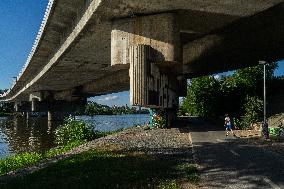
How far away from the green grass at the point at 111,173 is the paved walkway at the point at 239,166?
102cm

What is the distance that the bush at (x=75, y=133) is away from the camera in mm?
31688

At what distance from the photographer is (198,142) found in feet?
77.5

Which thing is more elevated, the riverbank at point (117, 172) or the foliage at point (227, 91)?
the foliage at point (227, 91)

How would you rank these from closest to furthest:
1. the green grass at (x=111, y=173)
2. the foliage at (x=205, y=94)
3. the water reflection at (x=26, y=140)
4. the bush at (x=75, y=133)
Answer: the green grass at (x=111, y=173) < the bush at (x=75, y=133) < the water reflection at (x=26, y=140) < the foliage at (x=205, y=94)

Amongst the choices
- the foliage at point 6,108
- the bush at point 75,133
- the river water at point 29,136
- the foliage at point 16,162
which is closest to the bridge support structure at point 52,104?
the river water at point 29,136

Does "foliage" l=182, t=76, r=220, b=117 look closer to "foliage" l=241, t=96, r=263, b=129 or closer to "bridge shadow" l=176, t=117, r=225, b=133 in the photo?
"bridge shadow" l=176, t=117, r=225, b=133

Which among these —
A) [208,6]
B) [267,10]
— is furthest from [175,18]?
[267,10]

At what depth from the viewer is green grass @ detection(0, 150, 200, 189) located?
1215cm

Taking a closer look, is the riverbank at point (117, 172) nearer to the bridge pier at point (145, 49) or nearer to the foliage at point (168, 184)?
the foliage at point (168, 184)

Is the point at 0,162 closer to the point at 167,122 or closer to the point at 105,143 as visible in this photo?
the point at 105,143

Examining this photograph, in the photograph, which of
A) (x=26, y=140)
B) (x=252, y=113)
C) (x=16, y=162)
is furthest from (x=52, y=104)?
(x=16, y=162)

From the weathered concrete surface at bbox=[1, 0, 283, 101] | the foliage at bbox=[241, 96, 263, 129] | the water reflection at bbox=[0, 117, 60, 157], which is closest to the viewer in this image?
the weathered concrete surface at bbox=[1, 0, 283, 101]

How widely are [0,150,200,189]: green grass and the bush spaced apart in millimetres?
14260

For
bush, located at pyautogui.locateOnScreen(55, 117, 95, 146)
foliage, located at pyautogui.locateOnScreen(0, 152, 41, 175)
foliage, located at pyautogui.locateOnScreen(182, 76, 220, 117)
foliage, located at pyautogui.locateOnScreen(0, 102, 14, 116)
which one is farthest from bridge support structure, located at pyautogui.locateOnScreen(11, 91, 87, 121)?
foliage, located at pyautogui.locateOnScreen(0, 102, 14, 116)
